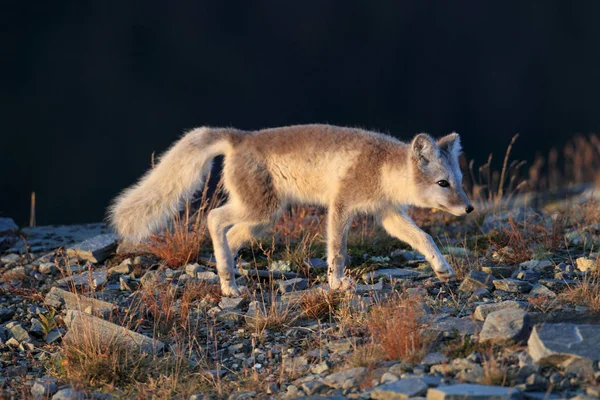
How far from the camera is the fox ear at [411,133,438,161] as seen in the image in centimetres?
582

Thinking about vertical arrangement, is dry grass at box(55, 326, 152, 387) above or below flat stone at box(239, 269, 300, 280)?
below

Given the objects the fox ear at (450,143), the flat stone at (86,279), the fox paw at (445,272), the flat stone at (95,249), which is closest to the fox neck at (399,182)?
the fox ear at (450,143)

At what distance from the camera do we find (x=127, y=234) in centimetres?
607

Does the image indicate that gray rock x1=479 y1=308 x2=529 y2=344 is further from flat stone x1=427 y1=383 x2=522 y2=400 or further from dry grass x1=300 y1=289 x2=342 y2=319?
dry grass x1=300 y1=289 x2=342 y2=319

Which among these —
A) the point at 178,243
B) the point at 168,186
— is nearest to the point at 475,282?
the point at 168,186

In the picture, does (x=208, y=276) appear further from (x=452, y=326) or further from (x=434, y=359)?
(x=434, y=359)

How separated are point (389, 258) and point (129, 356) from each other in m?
3.10

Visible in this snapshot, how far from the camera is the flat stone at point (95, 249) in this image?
23.1ft

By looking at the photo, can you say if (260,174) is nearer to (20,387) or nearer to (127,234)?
(127,234)

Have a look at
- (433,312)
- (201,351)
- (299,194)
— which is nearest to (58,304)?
(201,351)

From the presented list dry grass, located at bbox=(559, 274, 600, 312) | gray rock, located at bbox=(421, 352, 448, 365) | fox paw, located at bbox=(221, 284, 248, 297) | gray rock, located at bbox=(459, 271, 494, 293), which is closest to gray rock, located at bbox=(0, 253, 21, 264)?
fox paw, located at bbox=(221, 284, 248, 297)

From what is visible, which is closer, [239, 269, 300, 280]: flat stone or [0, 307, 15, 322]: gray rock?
[0, 307, 15, 322]: gray rock

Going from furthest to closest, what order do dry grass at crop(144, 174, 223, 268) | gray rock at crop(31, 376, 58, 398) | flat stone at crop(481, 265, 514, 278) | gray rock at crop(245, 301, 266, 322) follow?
1. dry grass at crop(144, 174, 223, 268)
2. flat stone at crop(481, 265, 514, 278)
3. gray rock at crop(245, 301, 266, 322)
4. gray rock at crop(31, 376, 58, 398)

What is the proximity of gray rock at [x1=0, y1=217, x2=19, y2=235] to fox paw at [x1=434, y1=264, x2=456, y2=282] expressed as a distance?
4871 millimetres
